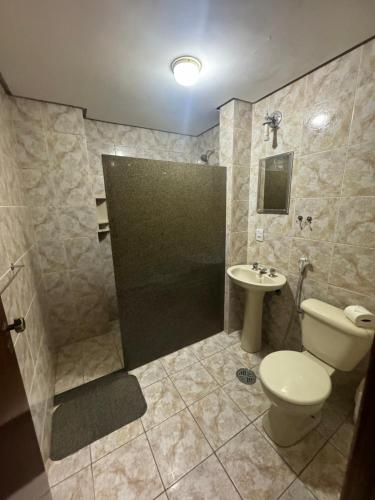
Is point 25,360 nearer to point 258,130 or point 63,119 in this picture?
point 63,119

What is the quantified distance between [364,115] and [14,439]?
7.74 ft

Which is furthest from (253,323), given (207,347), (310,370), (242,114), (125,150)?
(125,150)

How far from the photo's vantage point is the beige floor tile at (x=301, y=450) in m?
1.16

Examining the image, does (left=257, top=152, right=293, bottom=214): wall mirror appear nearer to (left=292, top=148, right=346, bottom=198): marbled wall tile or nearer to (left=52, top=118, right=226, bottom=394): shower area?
(left=292, top=148, right=346, bottom=198): marbled wall tile

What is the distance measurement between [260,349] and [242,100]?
2.41 m

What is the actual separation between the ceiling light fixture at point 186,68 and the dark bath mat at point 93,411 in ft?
7.75

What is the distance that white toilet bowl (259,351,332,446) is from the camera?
1.10m

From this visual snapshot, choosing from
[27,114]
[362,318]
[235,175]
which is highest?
[27,114]

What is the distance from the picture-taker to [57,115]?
5.86 ft

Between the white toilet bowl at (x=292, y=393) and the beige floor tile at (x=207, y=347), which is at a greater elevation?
the white toilet bowl at (x=292, y=393)

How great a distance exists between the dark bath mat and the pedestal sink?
1104 millimetres

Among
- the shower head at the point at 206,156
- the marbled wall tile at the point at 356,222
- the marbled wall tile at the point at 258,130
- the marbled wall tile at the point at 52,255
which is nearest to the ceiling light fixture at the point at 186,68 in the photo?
the marbled wall tile at the point at 258,130

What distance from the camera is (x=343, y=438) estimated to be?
1283 millimetres

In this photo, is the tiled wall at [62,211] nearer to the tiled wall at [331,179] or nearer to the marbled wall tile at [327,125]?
the tiled wall at [331,179]
